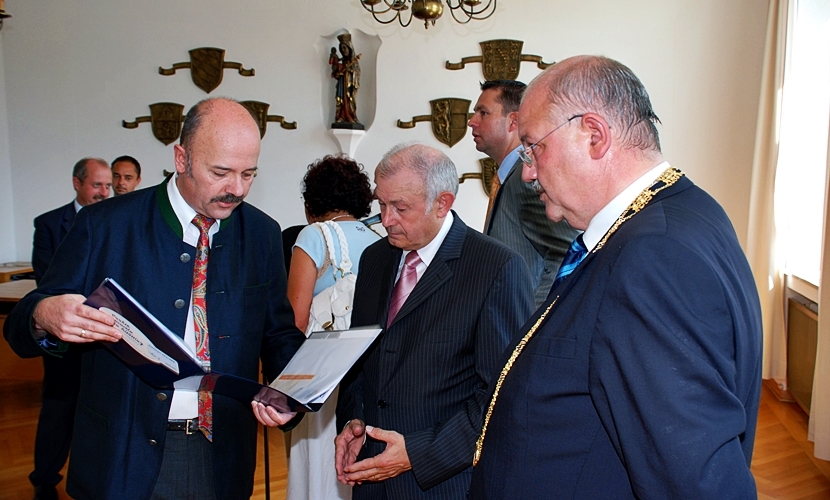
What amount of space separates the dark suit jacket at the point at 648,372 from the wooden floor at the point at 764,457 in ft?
9.53

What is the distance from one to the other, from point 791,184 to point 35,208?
756 cm

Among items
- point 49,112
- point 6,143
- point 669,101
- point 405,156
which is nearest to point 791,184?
point 669,101

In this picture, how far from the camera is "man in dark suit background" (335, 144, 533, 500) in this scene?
1.72 meters

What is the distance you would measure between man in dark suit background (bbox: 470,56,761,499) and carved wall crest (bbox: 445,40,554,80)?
559 cm

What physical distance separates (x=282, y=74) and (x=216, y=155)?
5.61 m

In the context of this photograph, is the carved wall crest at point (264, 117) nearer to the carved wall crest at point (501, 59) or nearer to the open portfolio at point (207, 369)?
the carved wall crest at point (501, 59)

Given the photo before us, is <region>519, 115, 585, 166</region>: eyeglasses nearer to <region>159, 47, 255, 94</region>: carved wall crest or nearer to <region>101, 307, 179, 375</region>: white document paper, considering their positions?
<region>101, 307, 179, 375</region>: white document paper

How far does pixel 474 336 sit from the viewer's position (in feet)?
5.77

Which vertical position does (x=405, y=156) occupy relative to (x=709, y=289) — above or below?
above

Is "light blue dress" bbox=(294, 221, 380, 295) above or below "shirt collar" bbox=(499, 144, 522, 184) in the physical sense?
below

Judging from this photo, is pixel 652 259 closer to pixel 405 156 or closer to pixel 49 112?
pixel 405 156

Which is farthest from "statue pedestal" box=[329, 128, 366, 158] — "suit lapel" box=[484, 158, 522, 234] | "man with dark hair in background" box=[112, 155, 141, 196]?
"suit lapel" box=[484, 158, 522, 234]

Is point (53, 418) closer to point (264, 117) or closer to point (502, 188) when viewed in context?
point (502, 188)

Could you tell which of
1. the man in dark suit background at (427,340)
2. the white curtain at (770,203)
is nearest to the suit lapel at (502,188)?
the man in dark suit background at (427,340)
